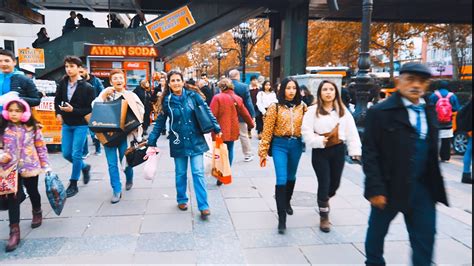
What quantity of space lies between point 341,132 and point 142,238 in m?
2.42

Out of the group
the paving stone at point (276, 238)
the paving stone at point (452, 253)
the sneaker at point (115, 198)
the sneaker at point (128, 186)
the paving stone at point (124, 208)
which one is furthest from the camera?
the sneaker at point (128, 186)

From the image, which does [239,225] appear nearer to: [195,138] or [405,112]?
[195,138]

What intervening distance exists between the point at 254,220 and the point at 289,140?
42.5 inches

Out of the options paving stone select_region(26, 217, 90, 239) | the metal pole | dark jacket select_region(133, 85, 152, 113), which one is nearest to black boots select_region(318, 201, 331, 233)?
paving stone select_region(26, 217, 90, 239)

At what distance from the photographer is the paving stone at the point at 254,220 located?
179 inches

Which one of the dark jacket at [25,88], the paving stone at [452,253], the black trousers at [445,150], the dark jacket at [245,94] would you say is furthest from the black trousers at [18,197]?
the black trousers at [445,150]

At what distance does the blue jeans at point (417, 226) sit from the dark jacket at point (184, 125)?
8.04 feet

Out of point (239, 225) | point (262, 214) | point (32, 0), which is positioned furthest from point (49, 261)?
point (32, 0)

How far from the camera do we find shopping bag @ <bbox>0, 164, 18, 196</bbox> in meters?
3.83

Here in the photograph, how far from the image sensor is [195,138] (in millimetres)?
4871

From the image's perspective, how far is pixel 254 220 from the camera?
4750 mm

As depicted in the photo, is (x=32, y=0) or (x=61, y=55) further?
(x=32, y=0)

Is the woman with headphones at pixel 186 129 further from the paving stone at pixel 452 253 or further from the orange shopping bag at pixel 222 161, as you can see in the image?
the paving stone at pixel 452 253

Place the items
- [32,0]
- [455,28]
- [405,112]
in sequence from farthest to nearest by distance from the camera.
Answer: [455,28], [32,0], [405,112]
